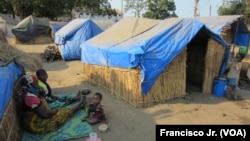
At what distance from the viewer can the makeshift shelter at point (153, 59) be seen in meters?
6.68

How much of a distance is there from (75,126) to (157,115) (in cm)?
198

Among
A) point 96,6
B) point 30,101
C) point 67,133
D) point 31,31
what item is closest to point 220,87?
point 67,133

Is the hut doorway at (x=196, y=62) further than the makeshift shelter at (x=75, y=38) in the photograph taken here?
No

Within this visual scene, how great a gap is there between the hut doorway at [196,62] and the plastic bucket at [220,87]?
698mm

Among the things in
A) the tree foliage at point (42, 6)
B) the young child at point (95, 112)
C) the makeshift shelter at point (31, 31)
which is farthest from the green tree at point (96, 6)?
the young child at point (95, 112)

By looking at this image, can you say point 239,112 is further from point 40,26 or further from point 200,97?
point 40,26

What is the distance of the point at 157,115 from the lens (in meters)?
6.37

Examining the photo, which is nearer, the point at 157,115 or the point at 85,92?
the point at 157,115

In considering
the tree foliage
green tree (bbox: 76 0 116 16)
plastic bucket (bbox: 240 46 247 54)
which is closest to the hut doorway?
plastic bucket (bbox: 240 46 247 54)

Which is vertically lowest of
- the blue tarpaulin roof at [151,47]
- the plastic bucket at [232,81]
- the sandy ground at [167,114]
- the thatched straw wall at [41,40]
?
the sandy ground at [167,114]

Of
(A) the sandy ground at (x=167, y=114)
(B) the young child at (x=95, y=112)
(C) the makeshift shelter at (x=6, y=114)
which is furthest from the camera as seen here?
(B) the young child at (x=95, y=112)

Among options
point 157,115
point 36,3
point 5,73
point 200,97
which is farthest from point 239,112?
point 36,3

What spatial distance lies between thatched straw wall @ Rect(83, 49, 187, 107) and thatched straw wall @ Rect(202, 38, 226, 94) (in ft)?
2.94

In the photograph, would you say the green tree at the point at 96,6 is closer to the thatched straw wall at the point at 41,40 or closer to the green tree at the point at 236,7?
the thatched straw wall at the point at 41,40
